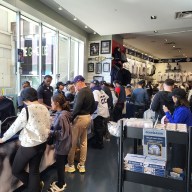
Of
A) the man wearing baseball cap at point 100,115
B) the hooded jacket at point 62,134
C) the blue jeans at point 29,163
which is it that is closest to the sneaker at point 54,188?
the blue jeans at point 29,163

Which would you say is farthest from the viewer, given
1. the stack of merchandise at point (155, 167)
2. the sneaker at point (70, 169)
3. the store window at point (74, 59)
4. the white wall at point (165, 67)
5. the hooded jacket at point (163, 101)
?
the white wall at point (165, 67)

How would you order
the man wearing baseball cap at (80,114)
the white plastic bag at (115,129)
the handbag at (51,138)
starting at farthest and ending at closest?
the man wearing baseball cap at (80,114) → the handbag at (51,138) → the white plastic bag at (115,129)

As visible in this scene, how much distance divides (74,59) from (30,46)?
255cm

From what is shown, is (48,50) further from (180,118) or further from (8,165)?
(180,118)

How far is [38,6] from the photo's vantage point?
5.89 metres

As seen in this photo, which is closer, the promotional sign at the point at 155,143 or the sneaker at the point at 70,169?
the promotional sign at the point at 155,143

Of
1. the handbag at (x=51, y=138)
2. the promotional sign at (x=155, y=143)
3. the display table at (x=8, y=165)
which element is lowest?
the display table at (x=8, y=165)

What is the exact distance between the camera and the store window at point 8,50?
→ 219 inches

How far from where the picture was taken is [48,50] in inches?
285

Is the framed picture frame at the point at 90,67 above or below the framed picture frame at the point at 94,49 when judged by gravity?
below

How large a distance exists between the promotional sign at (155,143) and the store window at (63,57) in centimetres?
618

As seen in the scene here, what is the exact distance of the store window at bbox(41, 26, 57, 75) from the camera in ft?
22.9

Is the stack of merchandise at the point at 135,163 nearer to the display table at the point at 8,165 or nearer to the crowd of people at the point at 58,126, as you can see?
the crowd of people at the point at 58,126

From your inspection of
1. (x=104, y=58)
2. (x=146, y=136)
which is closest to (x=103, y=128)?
(x=146, y=136)
